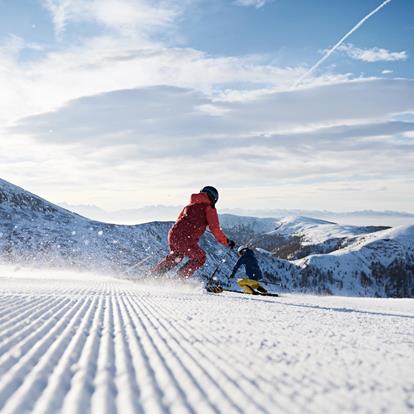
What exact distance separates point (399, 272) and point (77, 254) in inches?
6132

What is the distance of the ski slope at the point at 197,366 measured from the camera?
7.90 feet

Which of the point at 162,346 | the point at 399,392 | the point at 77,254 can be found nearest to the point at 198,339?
the point at 162,346

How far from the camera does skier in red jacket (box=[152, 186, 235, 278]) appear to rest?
12.6 metres

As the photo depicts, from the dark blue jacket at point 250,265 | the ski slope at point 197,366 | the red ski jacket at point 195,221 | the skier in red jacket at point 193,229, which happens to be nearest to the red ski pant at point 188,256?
the skier in red jacket at point 193,229

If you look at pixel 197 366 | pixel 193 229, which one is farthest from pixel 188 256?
pixel 197 366

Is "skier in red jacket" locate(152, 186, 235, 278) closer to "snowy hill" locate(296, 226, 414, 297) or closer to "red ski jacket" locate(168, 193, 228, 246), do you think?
"red ski jacket" locate(168, 193, 228, 246)

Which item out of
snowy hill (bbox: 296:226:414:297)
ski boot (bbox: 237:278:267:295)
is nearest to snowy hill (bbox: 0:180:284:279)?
ski boot (bbox: 237:278:267:295)

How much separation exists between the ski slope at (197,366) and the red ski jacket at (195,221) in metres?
6.99

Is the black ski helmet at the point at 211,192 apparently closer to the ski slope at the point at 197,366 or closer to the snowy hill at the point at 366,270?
the ski slope at the point at 197,366

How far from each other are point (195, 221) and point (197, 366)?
998 centimetres

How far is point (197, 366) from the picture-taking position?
321cm

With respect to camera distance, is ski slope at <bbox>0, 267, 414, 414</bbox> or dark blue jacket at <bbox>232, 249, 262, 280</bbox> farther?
dark blue jacket at <bbox>232, 249, 262, 280</bbox>

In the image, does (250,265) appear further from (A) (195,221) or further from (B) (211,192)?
(B) (211,192)

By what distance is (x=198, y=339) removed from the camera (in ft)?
14.0
